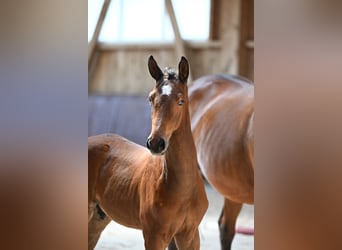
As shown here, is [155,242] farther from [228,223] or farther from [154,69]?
[228,223]

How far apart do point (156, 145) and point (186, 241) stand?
1.08ft

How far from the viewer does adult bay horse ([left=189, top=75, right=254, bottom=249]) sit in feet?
6.68

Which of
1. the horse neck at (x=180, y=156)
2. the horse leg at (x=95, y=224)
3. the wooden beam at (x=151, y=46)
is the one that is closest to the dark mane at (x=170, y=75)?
the horse neck at (x=180, y=156)

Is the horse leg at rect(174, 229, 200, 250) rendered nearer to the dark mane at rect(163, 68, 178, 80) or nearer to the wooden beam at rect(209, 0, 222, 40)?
the dark mane at rect(163, 68, 178, 80)

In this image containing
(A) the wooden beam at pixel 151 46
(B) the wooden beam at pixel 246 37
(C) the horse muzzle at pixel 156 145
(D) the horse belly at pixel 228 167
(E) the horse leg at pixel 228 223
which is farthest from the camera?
(A) the wooden beam at pixel 151 46

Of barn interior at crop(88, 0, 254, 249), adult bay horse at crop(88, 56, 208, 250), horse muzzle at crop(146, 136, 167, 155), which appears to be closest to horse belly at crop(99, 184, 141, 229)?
adult bay horse at crop(88, 56, 208, 250)

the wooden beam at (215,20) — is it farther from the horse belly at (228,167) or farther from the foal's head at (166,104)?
the foal's head at (166,104)

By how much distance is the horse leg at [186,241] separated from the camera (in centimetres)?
146

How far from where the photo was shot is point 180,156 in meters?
1.45

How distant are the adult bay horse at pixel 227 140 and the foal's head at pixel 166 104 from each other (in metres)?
0.62

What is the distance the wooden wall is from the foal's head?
A: 9.36 ft

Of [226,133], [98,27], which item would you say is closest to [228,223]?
[226,133]
